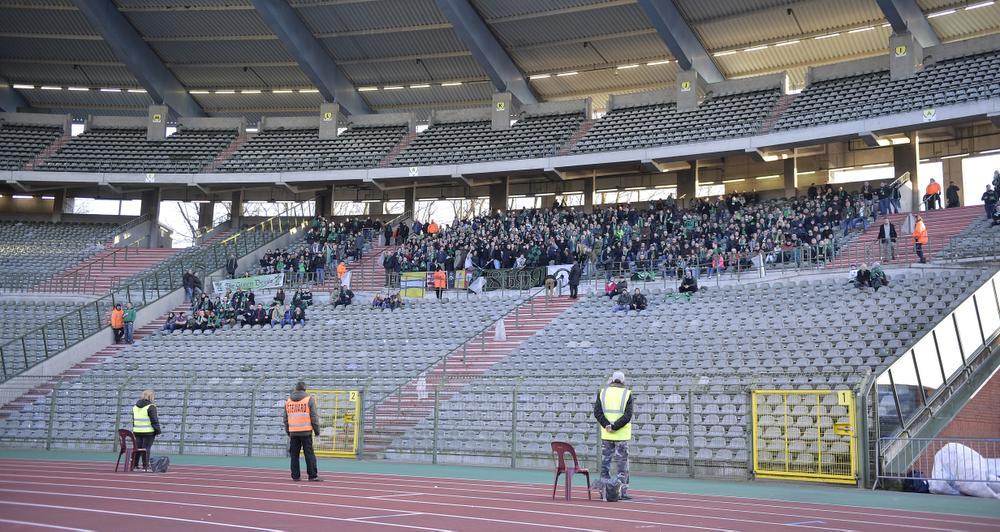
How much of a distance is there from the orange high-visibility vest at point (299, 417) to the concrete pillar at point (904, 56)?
2733 centimetres

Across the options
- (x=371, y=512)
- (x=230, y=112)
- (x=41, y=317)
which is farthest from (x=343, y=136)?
(x=371, y=512)

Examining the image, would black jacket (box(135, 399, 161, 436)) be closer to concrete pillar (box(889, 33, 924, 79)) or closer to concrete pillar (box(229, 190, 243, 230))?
concrete pillar (box(889, 33, 924, 79))

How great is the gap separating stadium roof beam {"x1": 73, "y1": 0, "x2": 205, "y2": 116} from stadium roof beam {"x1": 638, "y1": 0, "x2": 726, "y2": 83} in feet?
73.3

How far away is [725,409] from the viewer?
50.3 feet

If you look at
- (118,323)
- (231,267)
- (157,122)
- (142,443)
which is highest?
(157,122)

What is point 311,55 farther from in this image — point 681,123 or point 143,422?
point 143,422

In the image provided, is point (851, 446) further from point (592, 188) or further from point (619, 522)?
point (592, 188)

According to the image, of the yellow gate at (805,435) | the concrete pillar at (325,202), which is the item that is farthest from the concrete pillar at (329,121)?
the yellow gate at (805,435)

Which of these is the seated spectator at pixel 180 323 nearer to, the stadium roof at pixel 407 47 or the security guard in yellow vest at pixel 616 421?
the stadium roof at pixel 407 47

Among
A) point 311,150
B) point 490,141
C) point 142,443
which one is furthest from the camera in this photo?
point 311,150

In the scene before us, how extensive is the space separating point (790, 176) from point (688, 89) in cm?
546

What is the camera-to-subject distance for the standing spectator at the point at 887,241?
23.9 metres

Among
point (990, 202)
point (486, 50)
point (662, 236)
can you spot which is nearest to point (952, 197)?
point (990, 202)

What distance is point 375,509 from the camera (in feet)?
30.8
